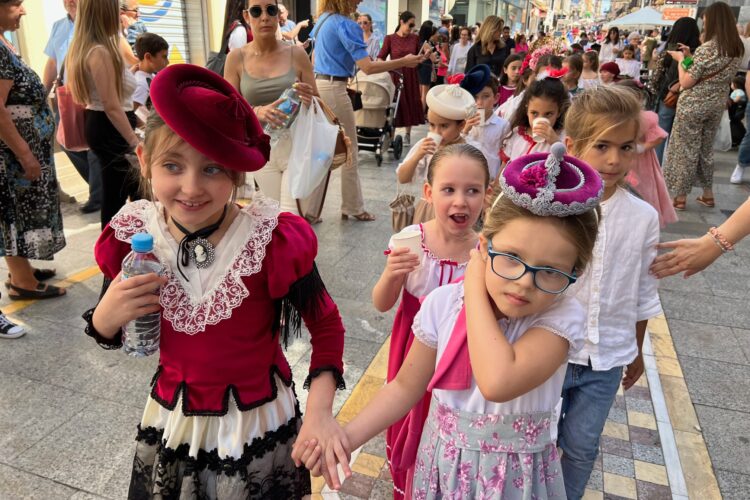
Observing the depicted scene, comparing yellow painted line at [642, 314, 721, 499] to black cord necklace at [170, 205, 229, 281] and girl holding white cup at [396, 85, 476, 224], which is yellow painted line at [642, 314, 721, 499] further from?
black cord necklace at [170, 205, 229, 281]

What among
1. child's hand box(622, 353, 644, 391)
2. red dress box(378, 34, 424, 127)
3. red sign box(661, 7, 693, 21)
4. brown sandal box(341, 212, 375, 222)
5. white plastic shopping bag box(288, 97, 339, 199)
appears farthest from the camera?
red sign box(661, 7, 693, 21)

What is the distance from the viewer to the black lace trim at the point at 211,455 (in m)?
1.57

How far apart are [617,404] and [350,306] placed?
6.22 feet

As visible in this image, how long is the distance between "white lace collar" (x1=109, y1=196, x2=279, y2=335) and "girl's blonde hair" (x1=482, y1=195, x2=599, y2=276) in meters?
0.63

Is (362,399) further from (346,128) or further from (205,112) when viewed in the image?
(346,128)

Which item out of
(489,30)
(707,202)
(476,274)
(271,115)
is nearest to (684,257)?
(476,274)

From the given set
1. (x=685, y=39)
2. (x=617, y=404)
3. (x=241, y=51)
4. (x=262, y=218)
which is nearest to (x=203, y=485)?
(x=262, y=218)

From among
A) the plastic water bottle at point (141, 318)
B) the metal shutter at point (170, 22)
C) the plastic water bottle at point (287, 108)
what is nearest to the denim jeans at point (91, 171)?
the plastic water bottle at point (287, 108)

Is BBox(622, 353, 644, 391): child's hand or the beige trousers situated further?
the beige trousers

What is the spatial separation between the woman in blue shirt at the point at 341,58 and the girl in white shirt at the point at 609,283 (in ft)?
11.4

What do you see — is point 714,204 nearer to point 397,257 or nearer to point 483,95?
point 483,95

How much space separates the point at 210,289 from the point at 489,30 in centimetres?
901

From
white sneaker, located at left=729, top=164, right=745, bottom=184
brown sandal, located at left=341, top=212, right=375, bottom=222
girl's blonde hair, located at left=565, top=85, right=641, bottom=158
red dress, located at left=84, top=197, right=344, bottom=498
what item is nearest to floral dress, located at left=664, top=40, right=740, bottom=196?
white sneaker, located at left=729, top=164, right=745, bottom=184

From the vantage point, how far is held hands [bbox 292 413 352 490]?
1401mm
